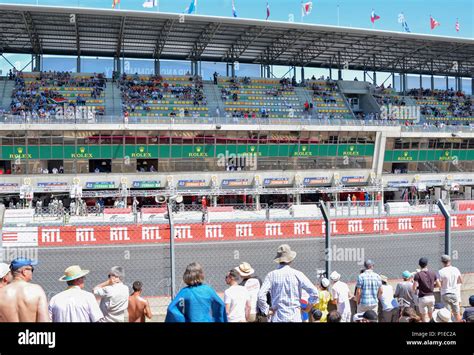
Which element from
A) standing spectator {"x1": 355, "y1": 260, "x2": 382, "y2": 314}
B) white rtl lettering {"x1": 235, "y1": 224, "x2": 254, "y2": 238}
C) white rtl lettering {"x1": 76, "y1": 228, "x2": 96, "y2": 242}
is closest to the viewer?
standing spectator {"x1": 355, "y1": 260, "x2": 382, "y2": 314}

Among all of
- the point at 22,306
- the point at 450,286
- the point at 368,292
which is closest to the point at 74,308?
the point at 22,306

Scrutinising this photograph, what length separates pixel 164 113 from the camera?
134 ft

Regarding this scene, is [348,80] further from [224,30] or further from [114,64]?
[114,64]

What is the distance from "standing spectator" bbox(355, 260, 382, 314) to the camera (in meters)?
7.18

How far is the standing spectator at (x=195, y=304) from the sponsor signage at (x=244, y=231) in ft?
34.8

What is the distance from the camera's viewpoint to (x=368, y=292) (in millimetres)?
7203

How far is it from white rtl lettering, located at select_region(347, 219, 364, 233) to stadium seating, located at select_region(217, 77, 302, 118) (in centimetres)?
2457

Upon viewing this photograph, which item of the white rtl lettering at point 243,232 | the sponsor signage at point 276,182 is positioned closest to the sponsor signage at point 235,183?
the sponsor signage at point 276,182

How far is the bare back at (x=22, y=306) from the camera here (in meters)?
4.37

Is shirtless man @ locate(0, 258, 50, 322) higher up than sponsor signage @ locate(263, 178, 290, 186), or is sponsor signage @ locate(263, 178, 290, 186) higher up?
sponsor signage @ locate(263, 178, 290, 186)

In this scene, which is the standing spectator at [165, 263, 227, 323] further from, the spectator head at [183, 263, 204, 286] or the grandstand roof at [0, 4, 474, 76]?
the grandstand roof at [0, 4, 474, 76]

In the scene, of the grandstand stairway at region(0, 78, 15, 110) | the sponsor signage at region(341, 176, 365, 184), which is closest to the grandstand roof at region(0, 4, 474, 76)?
the grandstand stairway at region(0, 78, 15, 110)

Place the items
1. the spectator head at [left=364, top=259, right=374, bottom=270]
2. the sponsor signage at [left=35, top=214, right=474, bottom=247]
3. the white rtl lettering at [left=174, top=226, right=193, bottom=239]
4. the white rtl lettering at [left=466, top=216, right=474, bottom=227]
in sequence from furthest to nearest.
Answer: the white rtl lettering at [left=466, top=216, right=474, bottom=227], the white rtl lettering at [left=174, top=226, right=193, bottom=239], the sponsor signage at [left=35, top=214, right=474, bottom=247], the spectator head at [left=364, top=259, right=374, bottom=270]

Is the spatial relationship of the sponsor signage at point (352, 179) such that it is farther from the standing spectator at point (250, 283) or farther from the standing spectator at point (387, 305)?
the standing spectator at point (250, 283)
